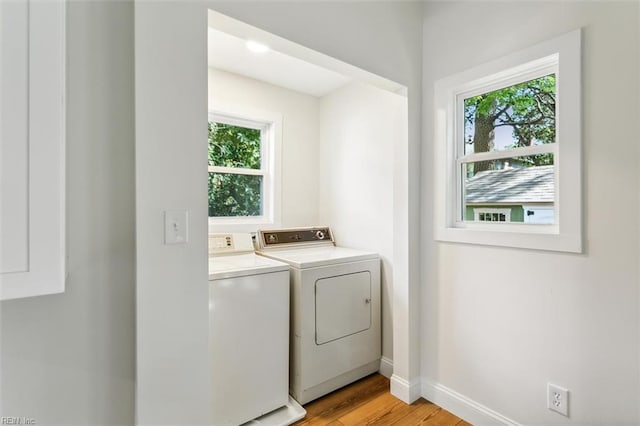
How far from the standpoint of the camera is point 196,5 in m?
1.20

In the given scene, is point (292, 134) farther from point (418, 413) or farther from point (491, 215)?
point (418, 413)

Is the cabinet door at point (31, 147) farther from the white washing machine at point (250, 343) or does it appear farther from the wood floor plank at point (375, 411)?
the wood floor plank at point (375, 411)

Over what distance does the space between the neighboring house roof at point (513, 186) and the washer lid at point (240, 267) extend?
1.27m

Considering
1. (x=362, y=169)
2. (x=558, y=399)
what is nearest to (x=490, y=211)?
(x=558, y=399)

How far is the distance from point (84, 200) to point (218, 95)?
170 cm

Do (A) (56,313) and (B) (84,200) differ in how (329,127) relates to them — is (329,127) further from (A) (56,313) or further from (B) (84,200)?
(A) (56,313)

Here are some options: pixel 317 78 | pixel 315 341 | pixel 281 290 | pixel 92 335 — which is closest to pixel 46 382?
pixel 92 335

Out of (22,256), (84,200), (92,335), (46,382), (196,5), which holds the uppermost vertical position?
(196,5)

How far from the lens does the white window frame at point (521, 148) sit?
145 centimetres

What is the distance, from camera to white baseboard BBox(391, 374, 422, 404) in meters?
2.03

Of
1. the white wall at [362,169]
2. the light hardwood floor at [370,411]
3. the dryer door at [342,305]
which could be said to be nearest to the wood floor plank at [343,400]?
the light hardwood floor at [370,411]

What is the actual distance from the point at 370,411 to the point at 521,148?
1789 mm

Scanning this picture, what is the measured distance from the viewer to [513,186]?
5.76 feet

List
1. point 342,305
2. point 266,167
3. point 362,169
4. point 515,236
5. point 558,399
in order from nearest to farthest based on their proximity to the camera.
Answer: point 558,399 → point 515,236 → point 342,305 → point 362,169 → point 266,167
